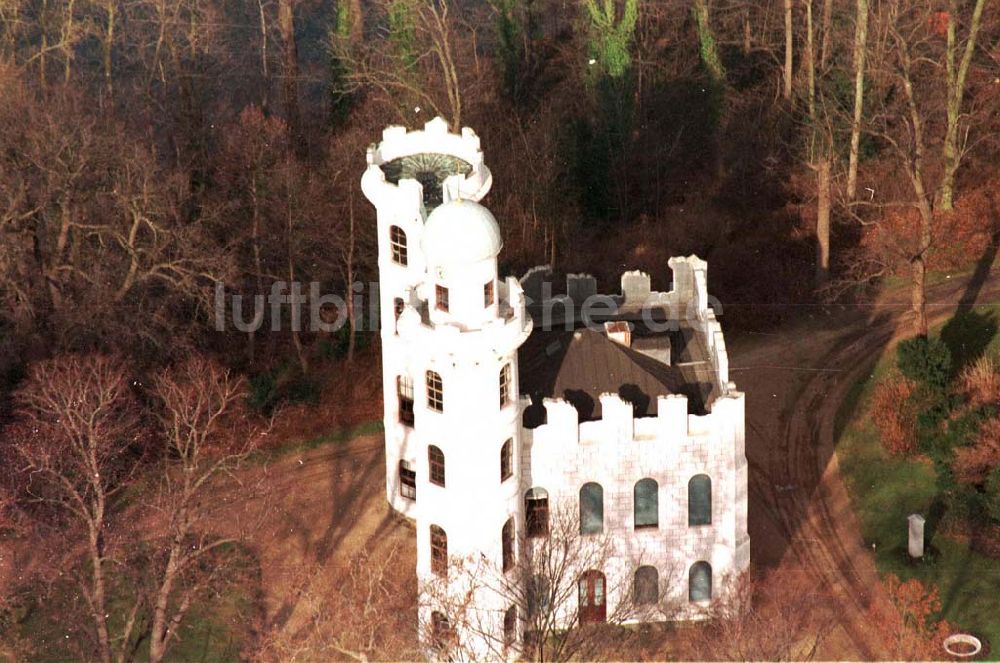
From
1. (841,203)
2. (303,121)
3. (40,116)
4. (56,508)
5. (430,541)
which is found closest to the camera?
(430,541)

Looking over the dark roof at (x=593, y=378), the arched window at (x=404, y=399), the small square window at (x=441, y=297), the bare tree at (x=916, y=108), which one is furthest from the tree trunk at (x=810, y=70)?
the small square window at (x=441, y=297)

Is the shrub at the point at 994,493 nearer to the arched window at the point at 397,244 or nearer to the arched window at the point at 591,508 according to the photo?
the arched window at the point at 591,508

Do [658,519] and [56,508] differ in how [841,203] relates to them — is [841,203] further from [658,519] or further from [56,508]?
[56,508]

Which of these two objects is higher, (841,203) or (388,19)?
(388,19)

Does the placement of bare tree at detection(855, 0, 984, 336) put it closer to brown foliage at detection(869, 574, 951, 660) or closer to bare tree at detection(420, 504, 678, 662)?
brown foliage at detection(869, 574, 951, 660)

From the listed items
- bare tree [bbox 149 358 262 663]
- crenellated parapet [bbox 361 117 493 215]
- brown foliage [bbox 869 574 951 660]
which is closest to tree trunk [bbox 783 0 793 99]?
crenellated parapet [bbox 361 117 493 215]

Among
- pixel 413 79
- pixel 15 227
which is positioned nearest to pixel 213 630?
pixel 15 227

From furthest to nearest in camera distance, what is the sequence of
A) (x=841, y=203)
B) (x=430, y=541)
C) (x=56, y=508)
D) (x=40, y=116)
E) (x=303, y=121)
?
(x=303, y=121) → (x=841, y=203) → (x=40, y=116) → (x=56, y=508) → (x=430, y=541)
